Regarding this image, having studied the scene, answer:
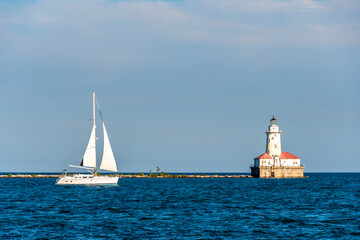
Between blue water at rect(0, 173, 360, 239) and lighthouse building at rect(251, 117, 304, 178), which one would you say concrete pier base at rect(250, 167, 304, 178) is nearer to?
lighthouse building at rect(251, 117, 304, 178)

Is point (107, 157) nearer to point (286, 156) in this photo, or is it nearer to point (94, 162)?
point (94, 162)

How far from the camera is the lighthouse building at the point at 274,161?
131750 mm

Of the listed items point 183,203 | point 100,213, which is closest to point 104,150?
point 183,203

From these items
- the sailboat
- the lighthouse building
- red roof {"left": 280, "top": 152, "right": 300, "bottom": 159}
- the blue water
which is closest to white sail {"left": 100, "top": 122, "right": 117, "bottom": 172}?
the sailboat

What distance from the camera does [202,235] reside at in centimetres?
3312

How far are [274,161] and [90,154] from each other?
6100 centimetres

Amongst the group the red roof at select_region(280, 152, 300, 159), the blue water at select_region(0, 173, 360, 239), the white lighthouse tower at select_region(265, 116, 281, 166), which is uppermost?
the white lighthouse tower at select_region(265, 116, 281, 166)

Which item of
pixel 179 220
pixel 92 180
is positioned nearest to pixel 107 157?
pixel 92 180

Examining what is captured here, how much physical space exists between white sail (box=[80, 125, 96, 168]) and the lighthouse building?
5662 centimetres

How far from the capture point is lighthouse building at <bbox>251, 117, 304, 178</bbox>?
5187 inches

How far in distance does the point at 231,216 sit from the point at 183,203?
13088mm

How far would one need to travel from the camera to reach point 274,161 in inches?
5276

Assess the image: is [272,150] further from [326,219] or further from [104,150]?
[326,219]

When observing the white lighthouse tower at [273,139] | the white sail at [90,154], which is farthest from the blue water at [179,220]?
the white lighthouse tower at [273,139]
